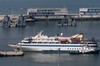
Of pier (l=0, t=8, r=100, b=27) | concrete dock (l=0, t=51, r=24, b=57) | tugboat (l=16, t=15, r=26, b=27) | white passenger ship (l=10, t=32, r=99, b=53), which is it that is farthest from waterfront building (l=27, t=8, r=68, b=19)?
concrete dock (l=0, t=51, r=24, b=57)

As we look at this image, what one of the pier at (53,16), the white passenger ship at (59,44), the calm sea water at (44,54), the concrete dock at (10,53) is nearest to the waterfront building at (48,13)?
the pier at (53,16)

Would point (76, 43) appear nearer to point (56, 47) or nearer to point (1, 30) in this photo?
point (56, 47)

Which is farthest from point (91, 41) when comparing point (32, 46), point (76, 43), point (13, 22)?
point (13, 22)

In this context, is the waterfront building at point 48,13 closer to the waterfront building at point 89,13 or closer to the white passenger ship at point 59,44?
the waterfront building at point 89,13

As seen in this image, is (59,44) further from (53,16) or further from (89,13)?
(89,13)

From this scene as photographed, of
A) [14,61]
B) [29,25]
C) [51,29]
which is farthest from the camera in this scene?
[29,25]

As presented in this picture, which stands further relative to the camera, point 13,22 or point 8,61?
point 13,22

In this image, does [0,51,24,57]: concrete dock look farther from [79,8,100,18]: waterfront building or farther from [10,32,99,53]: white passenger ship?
[79,8,100,18]: waterfront building

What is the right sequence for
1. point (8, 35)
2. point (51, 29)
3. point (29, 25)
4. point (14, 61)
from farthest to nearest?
point (29, 25), point (51, 29), point (8, 35), point (14, 61)
